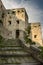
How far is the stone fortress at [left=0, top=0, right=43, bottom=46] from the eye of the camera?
29.5 m

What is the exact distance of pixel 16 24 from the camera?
1199 inches

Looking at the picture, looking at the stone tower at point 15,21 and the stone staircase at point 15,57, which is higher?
the stone tower at point 15,21

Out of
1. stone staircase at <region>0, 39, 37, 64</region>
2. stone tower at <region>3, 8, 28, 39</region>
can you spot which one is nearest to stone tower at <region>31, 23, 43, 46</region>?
stone tower at <region>3, 8, 28, 39</region>

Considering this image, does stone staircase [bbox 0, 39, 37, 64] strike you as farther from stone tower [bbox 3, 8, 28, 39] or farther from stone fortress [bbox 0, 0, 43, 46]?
stone tower [bbox 3, 8, 28, 39]

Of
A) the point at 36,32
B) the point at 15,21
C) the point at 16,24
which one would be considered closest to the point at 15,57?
the point at 16,24

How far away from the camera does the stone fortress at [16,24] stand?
96.7 ft

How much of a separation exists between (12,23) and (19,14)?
2.48 m

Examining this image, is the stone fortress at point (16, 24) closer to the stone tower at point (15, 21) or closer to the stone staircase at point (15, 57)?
the stone tower at point (15, 21)

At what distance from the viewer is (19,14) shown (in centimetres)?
3114

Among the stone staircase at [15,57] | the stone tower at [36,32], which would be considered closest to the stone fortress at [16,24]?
the stone tower at [36,32]

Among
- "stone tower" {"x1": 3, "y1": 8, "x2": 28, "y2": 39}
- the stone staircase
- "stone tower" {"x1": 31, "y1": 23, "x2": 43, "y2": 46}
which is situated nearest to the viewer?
the stone staircase

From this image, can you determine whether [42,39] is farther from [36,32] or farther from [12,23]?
[12,23]

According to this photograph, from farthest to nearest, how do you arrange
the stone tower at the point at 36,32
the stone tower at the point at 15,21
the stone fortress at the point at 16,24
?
the stone tower at the point at 36,32 < the stone tower at the point at 15,21 < the stone fortress at the point at 16,24

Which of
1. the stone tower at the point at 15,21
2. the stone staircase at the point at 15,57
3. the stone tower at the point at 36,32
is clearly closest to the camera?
the stone staircase at the point at 15,57
